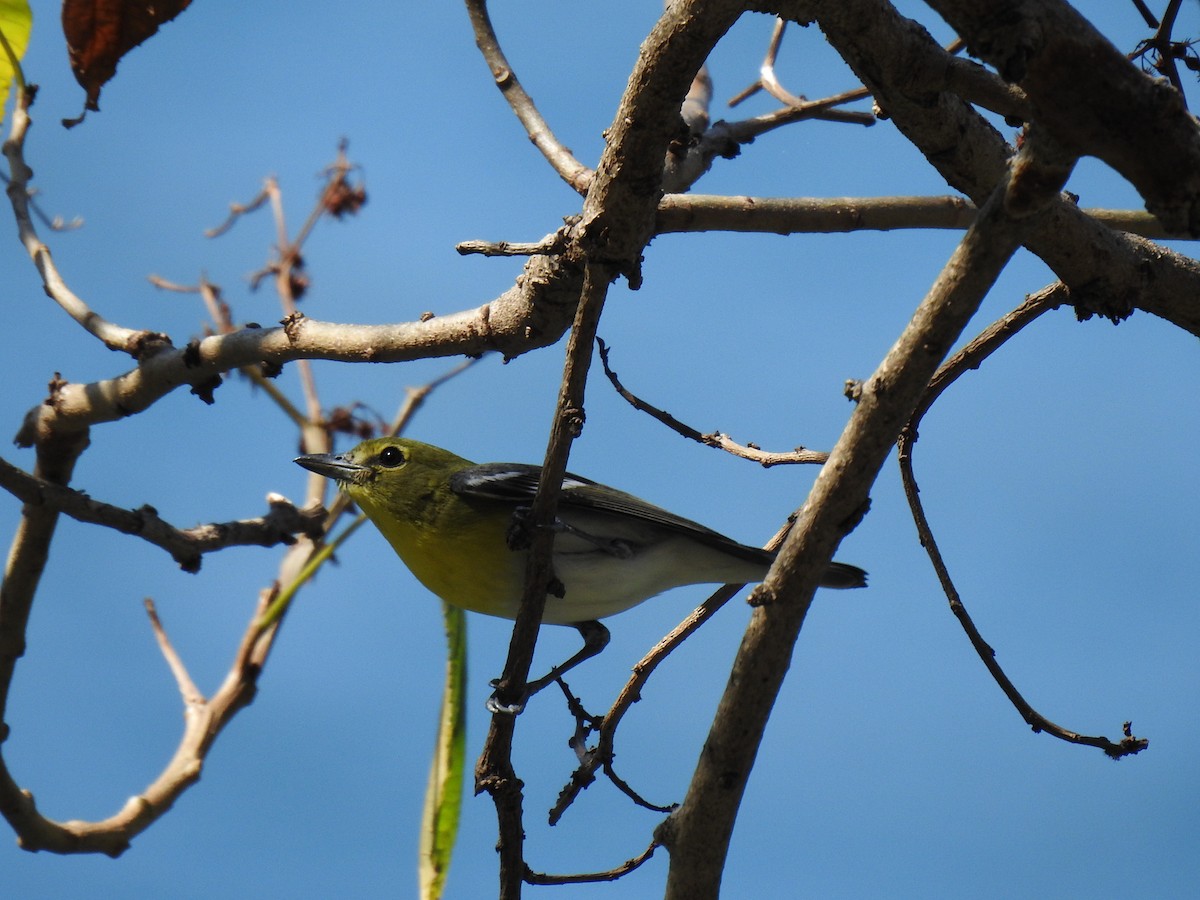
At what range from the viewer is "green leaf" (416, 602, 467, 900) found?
420 centimetres

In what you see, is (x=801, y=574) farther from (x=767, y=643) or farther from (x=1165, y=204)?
(x=1165, y=204)

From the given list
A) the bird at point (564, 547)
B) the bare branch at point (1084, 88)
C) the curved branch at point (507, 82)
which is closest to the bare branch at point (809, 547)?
the bare branch at point (1084, 88)

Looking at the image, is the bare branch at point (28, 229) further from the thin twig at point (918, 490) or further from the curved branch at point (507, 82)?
the thin twig at point (918, 490)

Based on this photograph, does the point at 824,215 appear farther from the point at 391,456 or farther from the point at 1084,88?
the point at 391,456

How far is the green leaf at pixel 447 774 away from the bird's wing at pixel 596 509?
0.60 metres

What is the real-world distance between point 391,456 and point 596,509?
3.39 feet

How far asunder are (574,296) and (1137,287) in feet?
4.97

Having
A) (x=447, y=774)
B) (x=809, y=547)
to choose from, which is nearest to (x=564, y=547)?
(x=447, y=774)

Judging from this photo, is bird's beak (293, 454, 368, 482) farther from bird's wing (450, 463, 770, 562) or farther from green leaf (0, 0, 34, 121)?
green leaf (0, 0, 34, 121)

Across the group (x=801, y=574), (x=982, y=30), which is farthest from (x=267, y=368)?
(x=982, y=30)

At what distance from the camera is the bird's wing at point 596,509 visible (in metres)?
4.41

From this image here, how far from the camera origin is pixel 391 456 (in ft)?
16.4

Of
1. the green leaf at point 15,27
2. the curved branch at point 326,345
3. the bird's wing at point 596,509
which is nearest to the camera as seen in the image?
the green leaf at point 15,27

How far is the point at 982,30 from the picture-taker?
1821 mm
